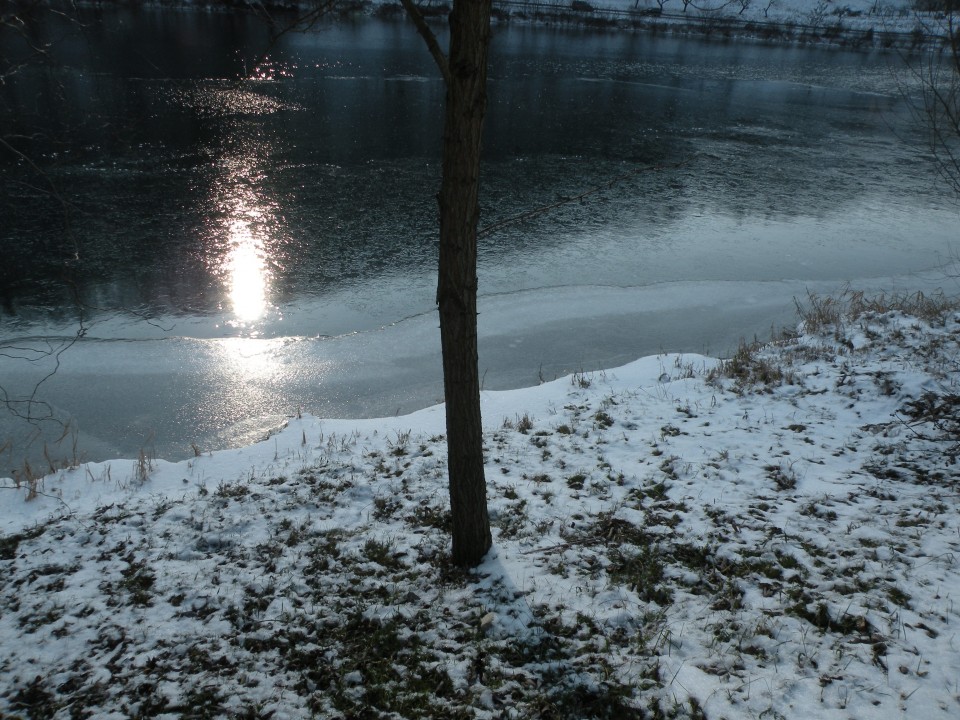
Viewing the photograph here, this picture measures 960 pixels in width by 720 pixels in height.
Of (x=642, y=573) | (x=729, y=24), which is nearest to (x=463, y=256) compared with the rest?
(x=642, y=573)

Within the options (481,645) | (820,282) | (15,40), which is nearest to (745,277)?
(820,282)

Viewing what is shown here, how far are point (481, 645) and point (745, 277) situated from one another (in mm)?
10094

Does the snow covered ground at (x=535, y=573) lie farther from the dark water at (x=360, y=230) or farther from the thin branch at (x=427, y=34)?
the thin branch at (x=427, y=34)

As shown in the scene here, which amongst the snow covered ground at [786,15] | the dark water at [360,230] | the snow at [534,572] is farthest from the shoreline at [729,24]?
the snow at [534,572]

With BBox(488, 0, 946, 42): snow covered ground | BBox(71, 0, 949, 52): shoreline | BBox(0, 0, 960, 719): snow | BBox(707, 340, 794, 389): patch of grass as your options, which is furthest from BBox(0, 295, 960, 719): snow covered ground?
BBox(488, 0, 946, 42): snow covered ground

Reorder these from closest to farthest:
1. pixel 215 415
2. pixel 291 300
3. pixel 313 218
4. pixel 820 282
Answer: pixel 215 415
pixel 291 300
pixel 820 282
pixel 313 218

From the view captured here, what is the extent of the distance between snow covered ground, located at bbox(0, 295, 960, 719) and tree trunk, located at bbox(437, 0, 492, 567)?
46 centimetres

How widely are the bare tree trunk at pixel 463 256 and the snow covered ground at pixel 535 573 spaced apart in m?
0.45

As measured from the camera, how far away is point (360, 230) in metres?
12.6

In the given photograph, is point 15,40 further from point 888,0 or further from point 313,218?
point 888,0

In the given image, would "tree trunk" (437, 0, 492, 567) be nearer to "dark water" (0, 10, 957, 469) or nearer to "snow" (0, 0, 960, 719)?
"snow" (0, 0, 960, 719)

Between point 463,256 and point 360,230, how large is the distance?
975cm

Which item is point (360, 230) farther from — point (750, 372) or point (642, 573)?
point (642, 573)

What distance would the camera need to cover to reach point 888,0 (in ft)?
→ 213
